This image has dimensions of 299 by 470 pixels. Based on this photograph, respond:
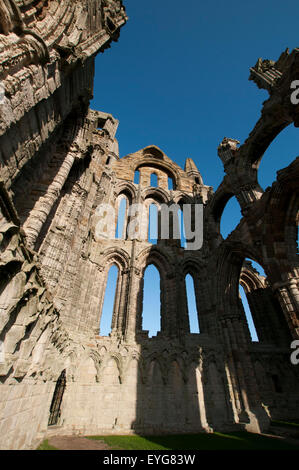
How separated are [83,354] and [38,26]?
10.5 m

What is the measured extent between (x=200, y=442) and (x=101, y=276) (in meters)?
7.68

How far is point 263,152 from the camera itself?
11.6m

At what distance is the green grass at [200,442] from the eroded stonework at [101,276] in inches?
31.1

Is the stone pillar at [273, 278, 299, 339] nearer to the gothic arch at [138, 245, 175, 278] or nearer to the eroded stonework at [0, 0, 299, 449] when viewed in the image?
the eroded stonework at [0, 0, 299, 449]

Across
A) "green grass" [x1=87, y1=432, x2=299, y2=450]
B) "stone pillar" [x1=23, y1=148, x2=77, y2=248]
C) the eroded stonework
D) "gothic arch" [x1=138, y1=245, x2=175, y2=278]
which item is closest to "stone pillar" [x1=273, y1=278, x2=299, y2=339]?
the eroded stonework

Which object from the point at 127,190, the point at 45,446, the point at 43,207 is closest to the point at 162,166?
the point at 127,190

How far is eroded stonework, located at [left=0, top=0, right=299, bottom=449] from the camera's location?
3.82 meters

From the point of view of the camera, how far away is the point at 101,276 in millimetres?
11547

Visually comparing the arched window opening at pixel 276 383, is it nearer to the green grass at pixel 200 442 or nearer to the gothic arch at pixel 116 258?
the green grass at pixel 200 442

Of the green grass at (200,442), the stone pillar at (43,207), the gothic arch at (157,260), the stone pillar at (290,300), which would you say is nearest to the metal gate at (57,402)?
the green grass at (200,442)

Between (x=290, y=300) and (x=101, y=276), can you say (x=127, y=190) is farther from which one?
(x=290, y=300)

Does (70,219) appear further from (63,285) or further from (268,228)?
(268,228)

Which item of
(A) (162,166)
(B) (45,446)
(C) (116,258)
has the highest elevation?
(A) (162,166)

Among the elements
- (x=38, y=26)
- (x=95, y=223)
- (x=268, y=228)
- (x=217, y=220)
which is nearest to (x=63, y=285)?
(x=95, y=223)
